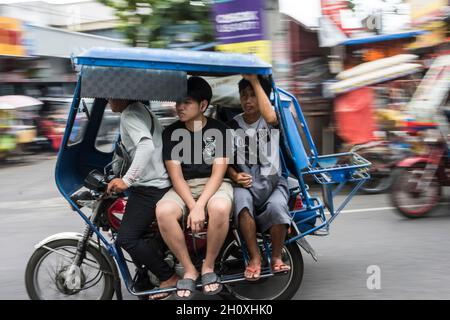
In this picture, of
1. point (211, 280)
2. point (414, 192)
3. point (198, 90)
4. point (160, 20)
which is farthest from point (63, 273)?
point (160, 20)

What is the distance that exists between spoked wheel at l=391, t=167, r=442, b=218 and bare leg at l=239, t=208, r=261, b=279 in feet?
9.07

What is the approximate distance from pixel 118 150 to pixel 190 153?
532 millimetres

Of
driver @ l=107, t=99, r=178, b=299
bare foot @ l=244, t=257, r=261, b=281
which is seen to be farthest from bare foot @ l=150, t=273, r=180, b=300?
bare foot @ l=244, t=257, r=261, b=281

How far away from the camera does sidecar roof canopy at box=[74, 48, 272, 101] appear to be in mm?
3336

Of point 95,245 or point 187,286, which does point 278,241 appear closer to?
point 187,286

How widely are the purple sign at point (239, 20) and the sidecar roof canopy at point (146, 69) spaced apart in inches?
173

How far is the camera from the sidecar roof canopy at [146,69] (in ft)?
10.9

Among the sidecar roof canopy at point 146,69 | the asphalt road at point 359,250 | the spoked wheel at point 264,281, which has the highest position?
the sidecar roof canopy at point 146,69

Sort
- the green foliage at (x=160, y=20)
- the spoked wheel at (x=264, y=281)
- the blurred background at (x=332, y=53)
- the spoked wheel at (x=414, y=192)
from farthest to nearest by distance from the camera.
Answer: the green foliage at (x=160, y=20), the blurred background at (x=332, y=53), the spoked wheel at (x=414, y=192), the spoked wheel at (x=264, y=281)

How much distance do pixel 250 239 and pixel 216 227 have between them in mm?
269

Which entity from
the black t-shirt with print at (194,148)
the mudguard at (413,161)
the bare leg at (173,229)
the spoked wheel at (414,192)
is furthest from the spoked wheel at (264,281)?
the mudguard at (413,161)

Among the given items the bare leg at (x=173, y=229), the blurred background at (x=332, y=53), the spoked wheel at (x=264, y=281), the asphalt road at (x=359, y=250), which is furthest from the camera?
the blurred background at (x=332, y=53)

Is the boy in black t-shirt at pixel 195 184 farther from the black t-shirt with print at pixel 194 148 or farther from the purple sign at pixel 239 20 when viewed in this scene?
the purple sign at pixel 239 20

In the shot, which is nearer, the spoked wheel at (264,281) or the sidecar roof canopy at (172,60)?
the sidecar roof canopy at (172,60)
